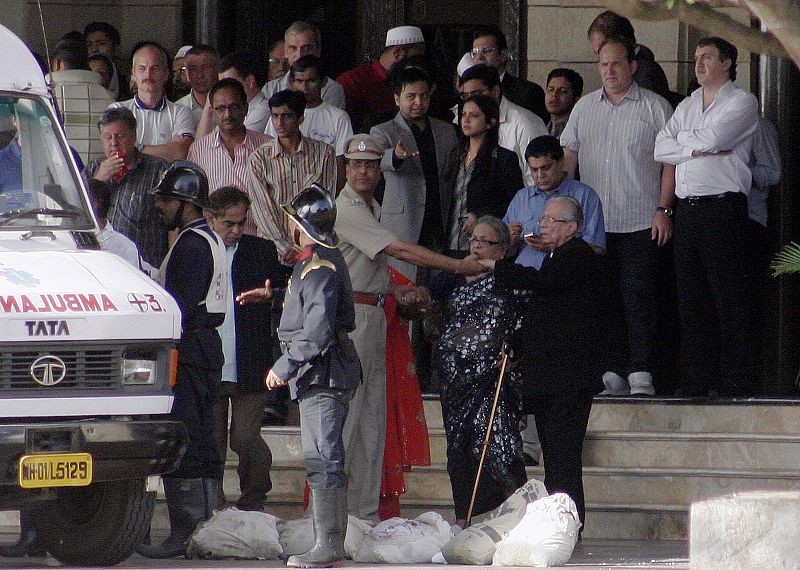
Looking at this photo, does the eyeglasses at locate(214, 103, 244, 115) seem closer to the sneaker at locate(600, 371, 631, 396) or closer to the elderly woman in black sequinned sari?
the elderly woman in black sequinned sari

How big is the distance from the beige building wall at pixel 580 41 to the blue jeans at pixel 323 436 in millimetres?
6285

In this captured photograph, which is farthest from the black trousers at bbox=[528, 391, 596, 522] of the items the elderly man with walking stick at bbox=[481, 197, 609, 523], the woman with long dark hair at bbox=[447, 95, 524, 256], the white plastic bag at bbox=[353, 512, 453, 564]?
the woman with long dark hair at bbox=[447, 95, 524, 256]

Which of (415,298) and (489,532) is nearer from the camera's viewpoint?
(489,532)

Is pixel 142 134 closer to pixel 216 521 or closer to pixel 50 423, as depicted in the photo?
pixel 216 521

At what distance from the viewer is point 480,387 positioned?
11.2 m

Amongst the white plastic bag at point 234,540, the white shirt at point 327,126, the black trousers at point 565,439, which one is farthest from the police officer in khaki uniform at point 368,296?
the white shirt at point 327,126

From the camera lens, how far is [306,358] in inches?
386

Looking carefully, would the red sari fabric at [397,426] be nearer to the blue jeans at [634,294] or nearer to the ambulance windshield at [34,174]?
the blue jeans at [634,294]

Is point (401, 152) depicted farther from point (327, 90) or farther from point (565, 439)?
point (565, 439)

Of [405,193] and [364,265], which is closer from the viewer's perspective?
[364,265]

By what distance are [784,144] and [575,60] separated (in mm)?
1989

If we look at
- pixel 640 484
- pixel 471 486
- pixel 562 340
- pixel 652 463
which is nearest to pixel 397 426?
pixel 471 486

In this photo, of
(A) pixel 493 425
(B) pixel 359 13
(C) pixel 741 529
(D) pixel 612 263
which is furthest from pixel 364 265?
(B) pixel 359 13

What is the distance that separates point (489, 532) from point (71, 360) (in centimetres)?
247
